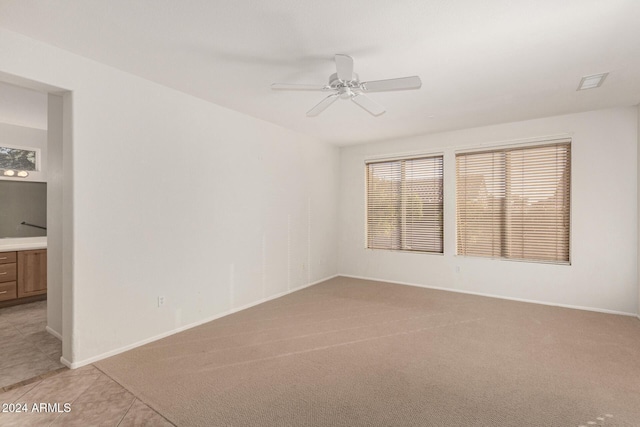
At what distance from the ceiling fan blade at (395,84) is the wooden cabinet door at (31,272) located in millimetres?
5007

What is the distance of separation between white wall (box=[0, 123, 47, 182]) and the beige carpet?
3806mm

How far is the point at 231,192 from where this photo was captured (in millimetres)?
4078

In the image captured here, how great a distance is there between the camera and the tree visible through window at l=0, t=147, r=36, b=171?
15.0ft

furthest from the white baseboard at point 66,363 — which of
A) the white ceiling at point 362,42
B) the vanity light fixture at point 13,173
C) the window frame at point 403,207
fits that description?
the window frame at point 403,207

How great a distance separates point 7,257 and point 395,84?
5.29 meters

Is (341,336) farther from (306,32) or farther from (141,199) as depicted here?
(306,32)

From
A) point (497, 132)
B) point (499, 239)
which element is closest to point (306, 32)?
point (497, 132)

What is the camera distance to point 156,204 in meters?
3.25

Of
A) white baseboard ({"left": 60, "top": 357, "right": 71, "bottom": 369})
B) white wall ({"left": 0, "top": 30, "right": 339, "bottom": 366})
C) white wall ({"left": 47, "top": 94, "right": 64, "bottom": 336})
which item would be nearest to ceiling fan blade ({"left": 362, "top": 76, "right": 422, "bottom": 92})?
white wall ({"left": 0, "top": 30, "right": 339, "bottom": 366})

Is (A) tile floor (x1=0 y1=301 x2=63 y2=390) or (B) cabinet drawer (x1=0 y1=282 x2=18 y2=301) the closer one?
(A) tile floor (x1=0 y1=301 x2=63 y2=390)

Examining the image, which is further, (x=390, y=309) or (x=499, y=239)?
(x=499, y=239)

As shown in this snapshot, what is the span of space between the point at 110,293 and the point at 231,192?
1.76 metres

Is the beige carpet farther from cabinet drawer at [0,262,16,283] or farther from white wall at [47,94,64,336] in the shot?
cabinet drawer at [0,262,16,283]

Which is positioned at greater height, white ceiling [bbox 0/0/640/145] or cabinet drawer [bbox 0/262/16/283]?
white ceiling [bbox 0/0/640/145]
